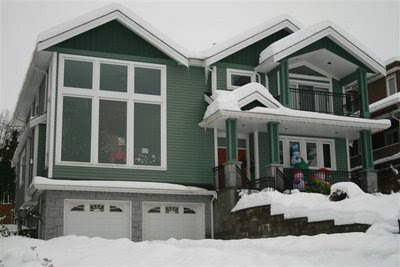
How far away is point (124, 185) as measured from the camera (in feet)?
57.3

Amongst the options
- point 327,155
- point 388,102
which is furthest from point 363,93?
point 388,102

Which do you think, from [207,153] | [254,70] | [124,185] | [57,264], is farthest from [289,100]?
[57,264]

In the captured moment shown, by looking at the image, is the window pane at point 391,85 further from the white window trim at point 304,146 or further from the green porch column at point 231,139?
the green porch column at point 231,139

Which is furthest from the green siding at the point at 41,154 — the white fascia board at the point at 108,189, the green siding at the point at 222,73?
the green siding at the point at 222,73

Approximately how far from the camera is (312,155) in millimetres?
21688

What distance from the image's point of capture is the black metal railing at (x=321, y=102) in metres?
21.5

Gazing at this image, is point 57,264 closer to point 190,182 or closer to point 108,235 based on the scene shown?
point 108,235

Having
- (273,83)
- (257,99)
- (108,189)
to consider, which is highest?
(273,83)

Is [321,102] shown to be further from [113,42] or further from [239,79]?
[113,42]

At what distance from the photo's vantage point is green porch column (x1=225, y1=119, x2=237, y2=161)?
1816 centimetres

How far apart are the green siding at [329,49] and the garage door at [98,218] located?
8154 millimetres

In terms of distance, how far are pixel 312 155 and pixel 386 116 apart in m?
6.43

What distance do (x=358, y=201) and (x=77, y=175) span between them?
877 centimetres

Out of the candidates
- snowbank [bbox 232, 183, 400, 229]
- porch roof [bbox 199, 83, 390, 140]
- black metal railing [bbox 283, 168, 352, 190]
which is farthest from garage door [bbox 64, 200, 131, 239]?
black metal railing [bbox 283, 168, 352, 190]
